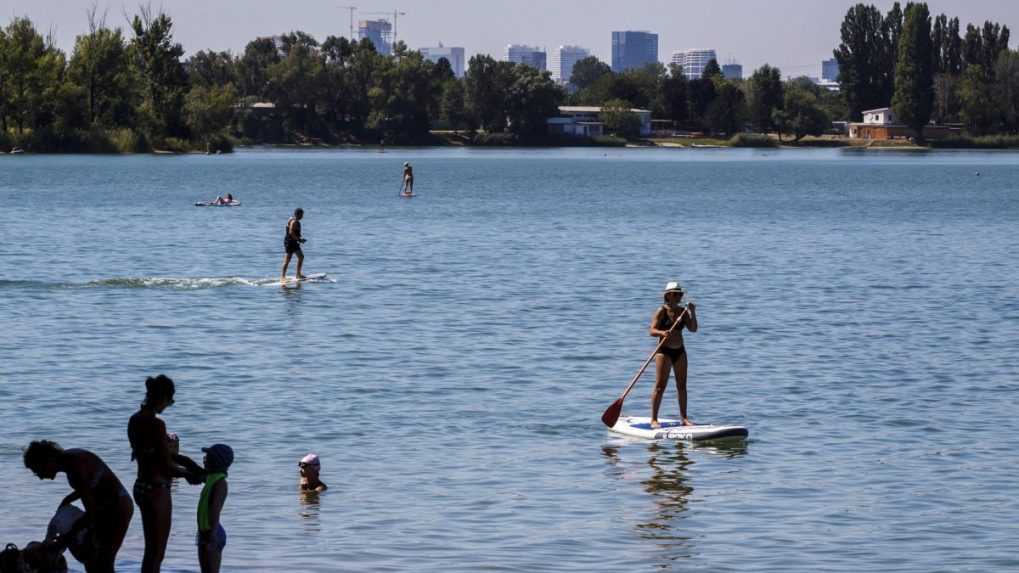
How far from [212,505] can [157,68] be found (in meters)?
182

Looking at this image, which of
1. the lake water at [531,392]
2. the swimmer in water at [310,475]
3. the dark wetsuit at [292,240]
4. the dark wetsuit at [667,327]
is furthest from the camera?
the dark wetsuit at [292,240]

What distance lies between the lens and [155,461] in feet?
44.1

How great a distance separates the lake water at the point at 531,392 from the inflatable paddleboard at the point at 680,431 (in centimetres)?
Result: 22

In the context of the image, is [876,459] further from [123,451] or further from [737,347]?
[737,347]

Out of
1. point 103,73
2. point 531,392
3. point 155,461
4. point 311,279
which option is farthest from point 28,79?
point 155,461

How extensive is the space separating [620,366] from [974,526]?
13.0 m

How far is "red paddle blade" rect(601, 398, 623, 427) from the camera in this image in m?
23.5

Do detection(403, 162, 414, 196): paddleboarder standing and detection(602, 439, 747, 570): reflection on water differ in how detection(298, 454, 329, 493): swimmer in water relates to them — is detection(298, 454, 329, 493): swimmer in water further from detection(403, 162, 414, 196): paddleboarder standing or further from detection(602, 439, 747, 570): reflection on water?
detection(403, 162, 414, 196): paddleboarder standing

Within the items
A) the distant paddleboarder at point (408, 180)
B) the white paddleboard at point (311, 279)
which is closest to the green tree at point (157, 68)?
the distant paddleboarder at point (408, 180)

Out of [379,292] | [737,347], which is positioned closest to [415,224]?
[379,292]

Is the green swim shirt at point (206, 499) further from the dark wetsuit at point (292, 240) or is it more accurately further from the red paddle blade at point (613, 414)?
the dark wetsuit at point (292, 240)

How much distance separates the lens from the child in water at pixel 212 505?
13367 millimetres

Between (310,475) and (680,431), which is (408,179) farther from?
(310,475)

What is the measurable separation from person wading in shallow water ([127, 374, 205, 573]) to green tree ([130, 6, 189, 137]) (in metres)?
181
